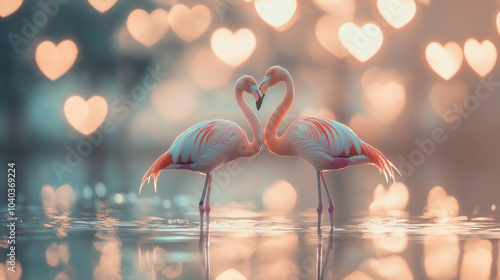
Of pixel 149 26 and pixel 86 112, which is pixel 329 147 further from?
pixel 149 26

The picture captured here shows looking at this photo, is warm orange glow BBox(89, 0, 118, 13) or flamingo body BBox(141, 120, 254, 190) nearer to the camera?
flamingo body BBox(141, 120, 254, 190)

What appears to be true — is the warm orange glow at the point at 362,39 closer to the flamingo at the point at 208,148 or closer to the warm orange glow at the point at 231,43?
the warm orange glow at the point at 231,43

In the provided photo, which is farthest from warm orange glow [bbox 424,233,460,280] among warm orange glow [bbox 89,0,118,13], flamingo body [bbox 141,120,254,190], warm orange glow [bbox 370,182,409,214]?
warm orange glow [bbox 89,0,118,13]

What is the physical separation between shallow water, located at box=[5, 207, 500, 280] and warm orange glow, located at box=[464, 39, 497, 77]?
1017cm

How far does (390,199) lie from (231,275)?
6.11 metres

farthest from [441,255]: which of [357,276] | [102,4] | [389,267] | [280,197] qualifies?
[102,4]

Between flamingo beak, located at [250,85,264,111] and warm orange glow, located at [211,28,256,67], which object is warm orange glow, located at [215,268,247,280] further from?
warm orange glow, located at [211,28,256,67]

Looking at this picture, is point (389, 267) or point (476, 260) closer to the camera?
point (389, 267)

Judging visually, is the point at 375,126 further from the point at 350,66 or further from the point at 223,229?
the point at 223,229

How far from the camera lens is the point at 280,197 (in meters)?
11.1

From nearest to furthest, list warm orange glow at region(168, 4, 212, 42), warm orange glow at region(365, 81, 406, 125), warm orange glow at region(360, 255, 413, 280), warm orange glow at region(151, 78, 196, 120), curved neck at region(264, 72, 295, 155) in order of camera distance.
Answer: warm orange glow at region(360, 255, 413, 280) → curved neck at region(264, 72, 295, 155) → warm orange glow at region(168, 4, 212, 42) → warm orange glow at region(151, 78, 196, 120) → warm orange glow at region(365, 81, 406, 125)

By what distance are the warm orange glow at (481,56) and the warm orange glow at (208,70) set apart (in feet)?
18.2

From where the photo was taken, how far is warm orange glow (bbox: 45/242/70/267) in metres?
5.51

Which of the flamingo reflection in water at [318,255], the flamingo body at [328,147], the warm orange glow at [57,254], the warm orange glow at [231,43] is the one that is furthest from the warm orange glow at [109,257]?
the warm orange glow at [231,43]
